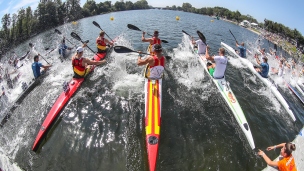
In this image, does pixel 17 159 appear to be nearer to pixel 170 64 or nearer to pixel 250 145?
pixel 250 145

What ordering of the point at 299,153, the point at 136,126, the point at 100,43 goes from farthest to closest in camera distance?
the point at 100,43 < the point at 136,126 < the point at 299,153

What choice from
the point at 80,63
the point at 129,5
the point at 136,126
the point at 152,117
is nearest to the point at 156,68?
the point at 152,117

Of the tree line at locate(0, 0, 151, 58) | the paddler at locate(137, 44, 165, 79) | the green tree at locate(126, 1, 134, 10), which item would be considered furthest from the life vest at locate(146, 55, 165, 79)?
the green tree at locate(126, 1, 134, 10)

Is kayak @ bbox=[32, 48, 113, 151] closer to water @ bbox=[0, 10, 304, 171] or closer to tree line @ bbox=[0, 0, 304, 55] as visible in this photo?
water @ bbox=[0, 10, 304, 171]

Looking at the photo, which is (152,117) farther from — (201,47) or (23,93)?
(201,47)

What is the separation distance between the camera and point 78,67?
9945 mm

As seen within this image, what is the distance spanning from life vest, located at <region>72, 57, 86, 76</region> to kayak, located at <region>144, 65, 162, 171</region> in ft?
11.6

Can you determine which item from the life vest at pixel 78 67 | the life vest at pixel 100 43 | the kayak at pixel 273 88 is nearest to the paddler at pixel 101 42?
the life vest at pixel 100 43

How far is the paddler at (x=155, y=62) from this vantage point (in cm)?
845

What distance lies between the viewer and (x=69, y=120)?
8.16 meters

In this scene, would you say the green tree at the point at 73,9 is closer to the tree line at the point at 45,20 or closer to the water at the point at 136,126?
the tree line at the point at 45,20

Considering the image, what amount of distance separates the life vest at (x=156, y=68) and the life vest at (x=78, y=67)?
11.4 feet

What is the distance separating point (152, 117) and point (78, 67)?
510 cm

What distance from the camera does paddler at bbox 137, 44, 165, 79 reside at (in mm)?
8445
